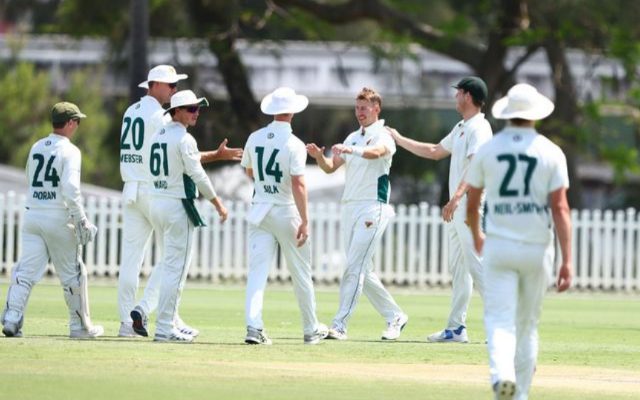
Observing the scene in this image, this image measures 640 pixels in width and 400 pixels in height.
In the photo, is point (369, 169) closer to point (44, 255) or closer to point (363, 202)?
point (363, 202)

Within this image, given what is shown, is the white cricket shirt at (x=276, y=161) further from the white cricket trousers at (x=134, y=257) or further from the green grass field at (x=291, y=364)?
the green grass field at (x=291, y=364)

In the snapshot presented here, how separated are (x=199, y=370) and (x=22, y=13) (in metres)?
26.8

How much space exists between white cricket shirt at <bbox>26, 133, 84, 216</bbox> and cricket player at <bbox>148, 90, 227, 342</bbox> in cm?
69

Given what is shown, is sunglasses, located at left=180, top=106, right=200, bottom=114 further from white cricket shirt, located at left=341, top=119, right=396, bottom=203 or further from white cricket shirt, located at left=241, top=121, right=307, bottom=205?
white cricket shirt, located at left=341, top=119, right=396, bottom=203

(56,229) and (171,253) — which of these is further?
(56,229)

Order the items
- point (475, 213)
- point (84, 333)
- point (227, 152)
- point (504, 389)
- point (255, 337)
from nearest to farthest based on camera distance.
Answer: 1. point (504, 389)
2. point (475, 213)
3. point (255, 337)
4. point (84, 333)
5. point (227, 152)

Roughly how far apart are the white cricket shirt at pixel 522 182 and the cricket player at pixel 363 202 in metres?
4.78

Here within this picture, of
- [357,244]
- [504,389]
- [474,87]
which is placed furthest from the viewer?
[357,244]

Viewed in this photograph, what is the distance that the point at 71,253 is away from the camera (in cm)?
1451

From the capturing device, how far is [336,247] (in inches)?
1115

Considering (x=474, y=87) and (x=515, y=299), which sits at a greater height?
(x=474, y=87)

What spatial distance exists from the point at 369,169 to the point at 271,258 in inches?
59.8

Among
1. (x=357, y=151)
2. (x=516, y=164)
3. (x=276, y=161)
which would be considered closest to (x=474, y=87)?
(x=357, y=151)

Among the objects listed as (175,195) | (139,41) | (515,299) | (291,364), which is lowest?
(291,364)
